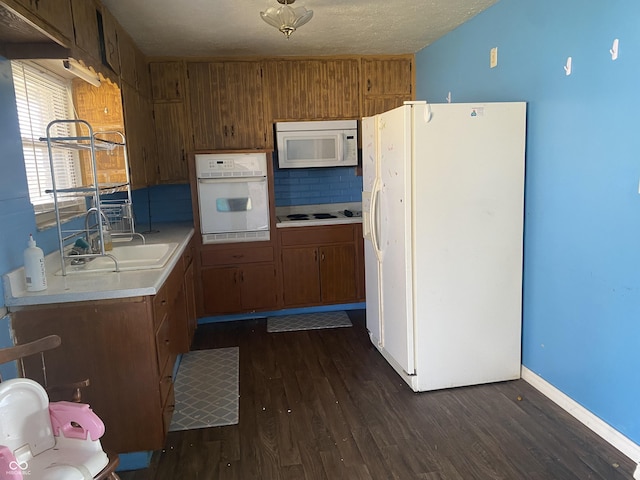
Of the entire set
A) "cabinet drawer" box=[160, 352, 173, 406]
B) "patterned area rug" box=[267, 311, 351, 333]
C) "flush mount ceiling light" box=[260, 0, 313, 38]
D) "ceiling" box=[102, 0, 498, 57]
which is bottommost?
"patterned area rug" box=[267, 311, 351, 333]

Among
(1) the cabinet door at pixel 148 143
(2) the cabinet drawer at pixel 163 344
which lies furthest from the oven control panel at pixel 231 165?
(2) the cabinet drawer at pixel 163 344

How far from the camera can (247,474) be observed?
87.7 inches

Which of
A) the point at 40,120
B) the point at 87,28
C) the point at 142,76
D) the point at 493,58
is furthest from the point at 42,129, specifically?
the point at 493,58

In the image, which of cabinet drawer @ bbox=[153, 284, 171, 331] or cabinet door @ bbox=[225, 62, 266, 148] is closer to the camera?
cabinet drawer @ bbox=[153, 284, 171, 331]

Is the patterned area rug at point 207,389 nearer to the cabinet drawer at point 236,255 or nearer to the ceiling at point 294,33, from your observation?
the cabinet drawer at point 236,255

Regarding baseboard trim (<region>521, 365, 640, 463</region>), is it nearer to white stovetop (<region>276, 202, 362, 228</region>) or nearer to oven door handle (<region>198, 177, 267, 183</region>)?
white stovetop (<region>276, 202, 362, 228</region>)

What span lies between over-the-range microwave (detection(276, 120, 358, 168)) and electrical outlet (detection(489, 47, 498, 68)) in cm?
150

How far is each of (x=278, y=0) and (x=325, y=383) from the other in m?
2.36

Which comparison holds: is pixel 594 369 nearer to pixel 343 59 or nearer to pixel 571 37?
pixel 571 37

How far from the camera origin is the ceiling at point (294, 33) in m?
3.02

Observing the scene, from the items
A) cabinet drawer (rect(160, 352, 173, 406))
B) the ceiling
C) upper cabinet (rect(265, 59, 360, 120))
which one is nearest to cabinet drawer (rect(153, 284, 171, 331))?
cabinet drawer (rect(160, 352, 173, 406))

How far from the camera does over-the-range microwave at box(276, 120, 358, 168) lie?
442 centimetres

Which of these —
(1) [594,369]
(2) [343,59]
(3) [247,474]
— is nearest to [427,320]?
(1) [594,369]

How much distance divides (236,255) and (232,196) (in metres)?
0.53
